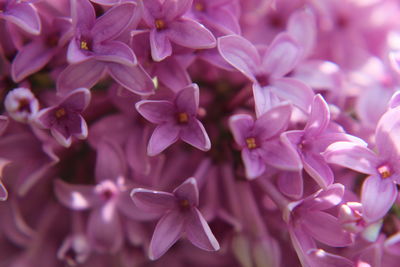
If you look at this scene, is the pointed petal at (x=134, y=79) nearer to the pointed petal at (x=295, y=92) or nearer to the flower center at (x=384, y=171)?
the pointed petal at (x=295, y=92)

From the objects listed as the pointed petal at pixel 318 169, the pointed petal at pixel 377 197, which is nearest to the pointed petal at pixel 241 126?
the pointed petal at pixel 318 169

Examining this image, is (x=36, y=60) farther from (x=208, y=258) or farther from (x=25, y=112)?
(x=208, y=258)

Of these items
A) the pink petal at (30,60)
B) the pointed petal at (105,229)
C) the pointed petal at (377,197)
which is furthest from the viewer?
the pointed petal at (105,229)

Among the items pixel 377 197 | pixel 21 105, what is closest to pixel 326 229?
pixel 377 197

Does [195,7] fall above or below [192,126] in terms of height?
above

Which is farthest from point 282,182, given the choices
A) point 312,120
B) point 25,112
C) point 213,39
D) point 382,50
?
point 382,50

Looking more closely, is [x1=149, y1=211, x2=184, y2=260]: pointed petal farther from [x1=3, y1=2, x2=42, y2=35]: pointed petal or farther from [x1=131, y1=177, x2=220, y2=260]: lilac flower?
[x1=3, y1=2, x2=42, y2=35]: pointed petal
